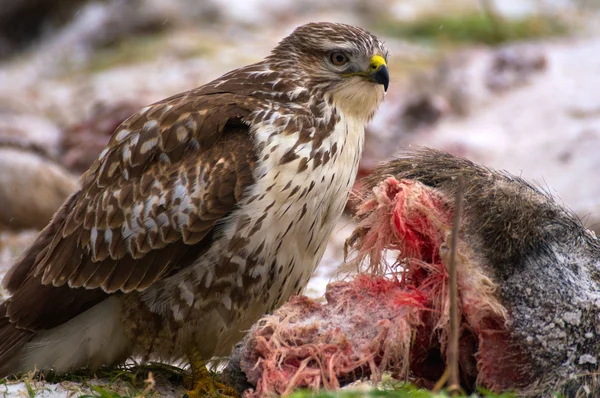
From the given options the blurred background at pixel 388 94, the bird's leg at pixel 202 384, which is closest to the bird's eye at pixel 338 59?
the bird's leg at pixel 202 384

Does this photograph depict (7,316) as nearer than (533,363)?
No

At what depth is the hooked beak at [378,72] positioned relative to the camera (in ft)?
16.9

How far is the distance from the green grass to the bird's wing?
10253 mm

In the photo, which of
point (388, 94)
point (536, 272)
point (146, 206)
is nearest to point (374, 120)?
point (388, 94)

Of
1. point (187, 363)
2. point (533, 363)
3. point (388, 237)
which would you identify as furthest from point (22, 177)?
point (533, 363)

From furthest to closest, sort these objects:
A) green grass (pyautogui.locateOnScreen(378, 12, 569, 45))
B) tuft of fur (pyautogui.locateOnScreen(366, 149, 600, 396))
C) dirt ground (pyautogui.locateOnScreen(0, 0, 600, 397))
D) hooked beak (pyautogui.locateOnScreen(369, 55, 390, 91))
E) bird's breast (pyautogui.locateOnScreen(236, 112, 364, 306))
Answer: green grass (pyautogui.locateOnScreen(378, 12, 569, 45)), dirt ground (pyautogui.locateOnScreen(0, 0, 600, 397)), hooked beak (pyautogui.locateOnScreen(369, 55, 390, 91)), bird's breast (pyautogui.locateOnScreen(236, 112, 364, 306)), tuft of fur (pyautogui.locateOnScreen(366, 149, 600, 396))

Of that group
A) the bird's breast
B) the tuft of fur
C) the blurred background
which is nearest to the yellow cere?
→ the bird's breast

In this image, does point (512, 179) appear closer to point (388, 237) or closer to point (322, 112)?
point (388, 237)

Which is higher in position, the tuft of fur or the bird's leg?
the tuft of fur

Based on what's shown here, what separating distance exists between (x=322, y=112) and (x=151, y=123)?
88cm

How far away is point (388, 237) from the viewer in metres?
4.36

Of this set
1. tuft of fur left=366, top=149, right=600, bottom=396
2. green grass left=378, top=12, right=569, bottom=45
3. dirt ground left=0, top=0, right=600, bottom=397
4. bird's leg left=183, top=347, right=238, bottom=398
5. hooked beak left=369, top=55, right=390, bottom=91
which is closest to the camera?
tuft of fur left=366, top=149, right=600, bottom=396

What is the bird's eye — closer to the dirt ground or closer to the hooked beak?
the hooked beak

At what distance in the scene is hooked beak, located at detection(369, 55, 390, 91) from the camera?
16.9ft
